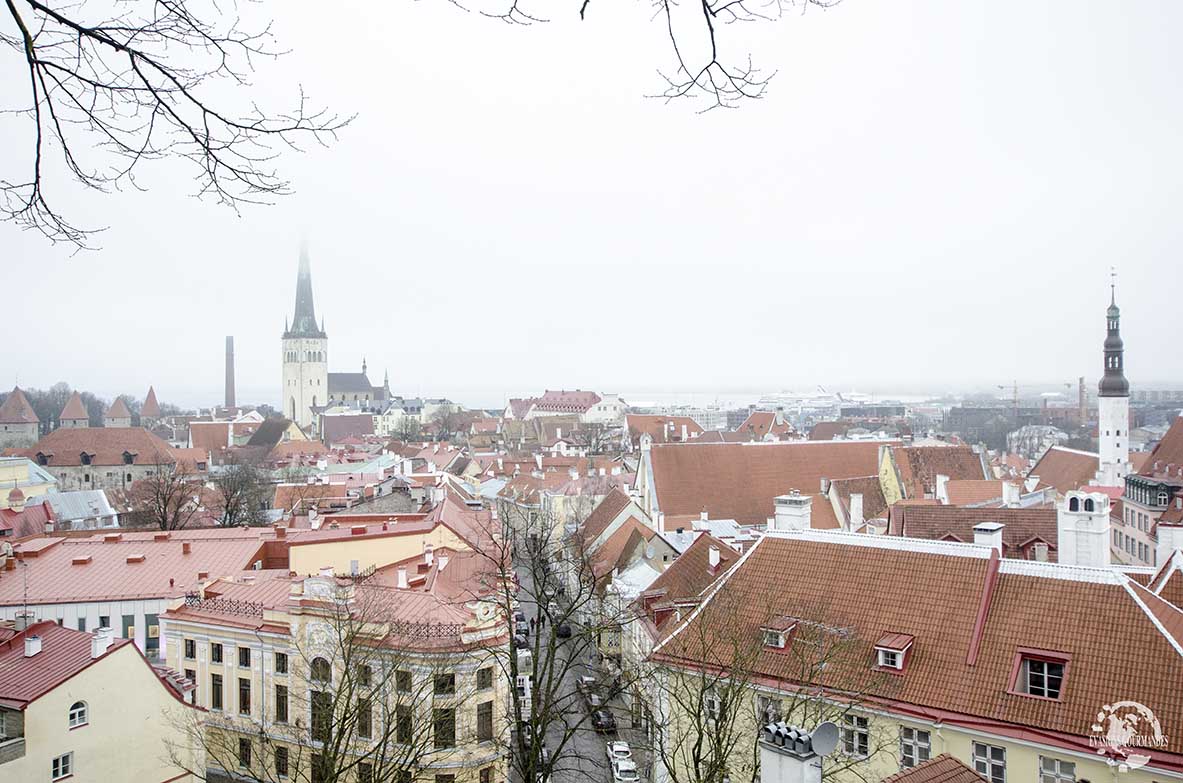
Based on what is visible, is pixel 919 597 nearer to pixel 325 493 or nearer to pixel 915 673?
pixel 915 673

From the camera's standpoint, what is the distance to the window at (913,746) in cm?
1383

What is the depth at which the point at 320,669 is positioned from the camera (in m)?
19.2

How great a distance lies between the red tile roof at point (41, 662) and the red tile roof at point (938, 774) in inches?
603

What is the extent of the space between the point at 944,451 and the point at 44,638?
40.3m

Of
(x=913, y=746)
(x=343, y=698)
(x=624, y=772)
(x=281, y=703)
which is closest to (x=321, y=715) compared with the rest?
(x=343, y=698)

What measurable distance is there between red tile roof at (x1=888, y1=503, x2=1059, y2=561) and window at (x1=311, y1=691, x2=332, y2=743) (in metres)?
16.1

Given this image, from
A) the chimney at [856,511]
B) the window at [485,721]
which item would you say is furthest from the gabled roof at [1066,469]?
the window at [485,721]

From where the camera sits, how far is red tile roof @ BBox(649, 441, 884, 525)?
39906 mm

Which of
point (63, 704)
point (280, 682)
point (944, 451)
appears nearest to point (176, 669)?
point (280, 682)

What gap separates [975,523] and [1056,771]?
14.3m

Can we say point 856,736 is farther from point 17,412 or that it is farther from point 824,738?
point 17,412

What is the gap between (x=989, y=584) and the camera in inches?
605

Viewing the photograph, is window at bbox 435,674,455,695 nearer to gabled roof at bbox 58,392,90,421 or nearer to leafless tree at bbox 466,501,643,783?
leafless tree at bbox 466,501,643,783

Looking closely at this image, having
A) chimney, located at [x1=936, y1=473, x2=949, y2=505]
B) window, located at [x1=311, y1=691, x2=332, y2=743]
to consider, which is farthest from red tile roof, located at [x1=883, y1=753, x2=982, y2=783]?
chimney, located at [x1=936, y1=473, x2=949, y2=505]
